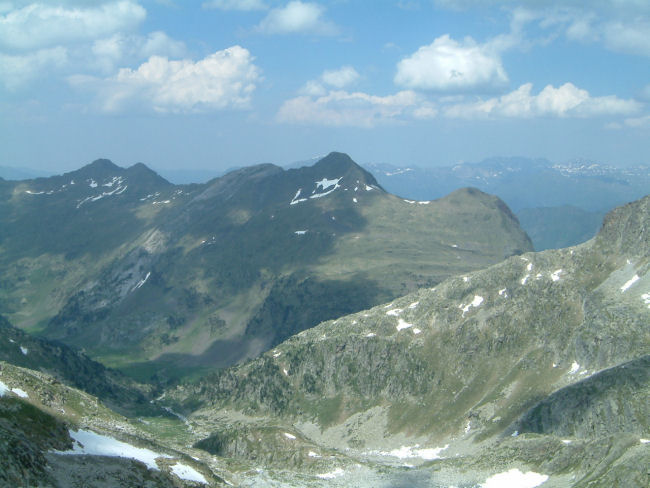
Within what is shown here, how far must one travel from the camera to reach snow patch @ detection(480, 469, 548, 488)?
276 feet

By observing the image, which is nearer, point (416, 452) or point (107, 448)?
point (107, 448)

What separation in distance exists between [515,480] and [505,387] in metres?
78.4

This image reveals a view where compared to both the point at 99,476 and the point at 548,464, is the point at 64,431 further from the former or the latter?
the point at 548,464

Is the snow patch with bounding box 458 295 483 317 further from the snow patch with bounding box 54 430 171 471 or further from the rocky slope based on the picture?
the snow patch with bounding box 54 430 171 471

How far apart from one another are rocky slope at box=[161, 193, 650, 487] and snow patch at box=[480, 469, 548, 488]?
1313 mm

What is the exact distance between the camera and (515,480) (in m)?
86.9

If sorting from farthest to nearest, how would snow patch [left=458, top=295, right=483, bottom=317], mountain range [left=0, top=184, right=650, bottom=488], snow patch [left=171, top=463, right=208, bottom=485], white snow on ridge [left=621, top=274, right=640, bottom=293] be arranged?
1. snow patch [left=458, top=295, right=483, bottom=317]
2. white snow on ridge [left=621, top=274, right=640, bottom=293]
3. snow patch [left=171, top=463, right=208, bottom=485]
4. mountain range [left=0, top=184, right=650, bottom=488]

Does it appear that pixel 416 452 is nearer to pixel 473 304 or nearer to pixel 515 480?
pixel 473 304

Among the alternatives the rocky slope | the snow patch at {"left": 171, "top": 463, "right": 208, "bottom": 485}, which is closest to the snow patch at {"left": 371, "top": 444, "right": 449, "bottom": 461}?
the rocky slope

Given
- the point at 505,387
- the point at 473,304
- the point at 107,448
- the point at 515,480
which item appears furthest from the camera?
the point at 473,304

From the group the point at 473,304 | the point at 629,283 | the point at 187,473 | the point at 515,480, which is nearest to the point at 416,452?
the point at 473,304

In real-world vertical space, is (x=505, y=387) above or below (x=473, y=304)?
below

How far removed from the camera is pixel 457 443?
490 ft

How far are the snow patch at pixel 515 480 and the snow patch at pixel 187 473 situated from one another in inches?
1722
